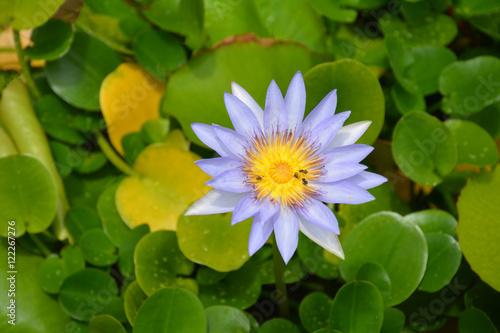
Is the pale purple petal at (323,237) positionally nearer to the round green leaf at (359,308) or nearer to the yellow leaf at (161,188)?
the round green leaf at (359,308)

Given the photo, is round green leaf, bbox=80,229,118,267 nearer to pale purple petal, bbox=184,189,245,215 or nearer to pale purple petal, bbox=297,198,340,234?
pale purple petal, bbox=184,189,245,215

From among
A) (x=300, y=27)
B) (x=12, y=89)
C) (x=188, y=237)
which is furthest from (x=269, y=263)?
(x=12, y=89)

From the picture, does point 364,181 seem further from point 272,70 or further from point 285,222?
point 272,70

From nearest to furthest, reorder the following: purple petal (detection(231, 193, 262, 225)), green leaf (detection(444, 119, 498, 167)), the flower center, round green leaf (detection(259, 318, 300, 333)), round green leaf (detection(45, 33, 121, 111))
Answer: purple petal (detection(231, 193, 262, 225)) < the flower center < round green leaf (detection(259, 318, 300, 333)) < green leaf (detection(444, 119, 498, 167)) < round green leaf (detection(45, 33, 121, 111))

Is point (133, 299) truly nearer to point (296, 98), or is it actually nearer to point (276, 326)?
point (276, 326)

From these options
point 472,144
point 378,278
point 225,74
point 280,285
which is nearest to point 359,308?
point 378,278

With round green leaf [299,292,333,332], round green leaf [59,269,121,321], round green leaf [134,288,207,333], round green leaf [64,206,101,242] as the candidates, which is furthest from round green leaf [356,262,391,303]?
round green leaf [64,206,101,242]
